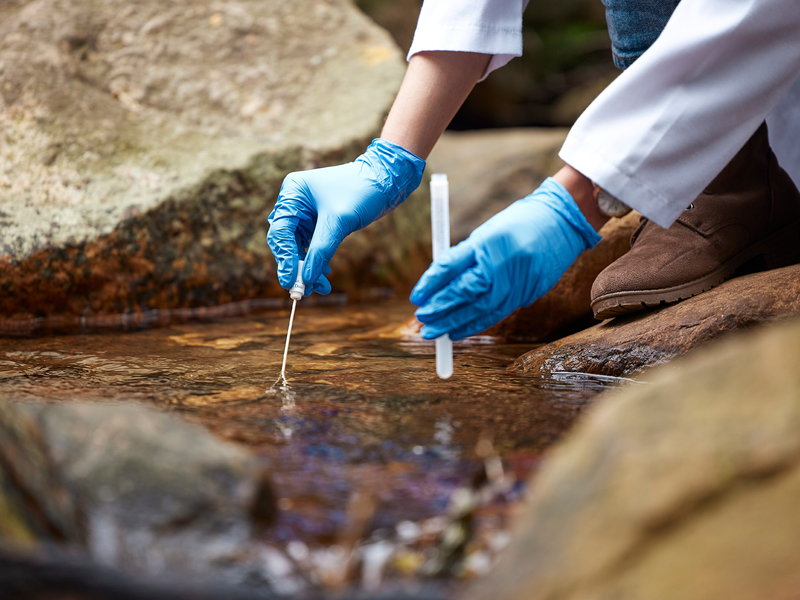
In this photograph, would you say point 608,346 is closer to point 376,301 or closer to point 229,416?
point 229,416

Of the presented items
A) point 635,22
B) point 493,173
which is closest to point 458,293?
point 635,22

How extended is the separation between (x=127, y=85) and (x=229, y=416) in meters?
2.51

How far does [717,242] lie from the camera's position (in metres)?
1.90

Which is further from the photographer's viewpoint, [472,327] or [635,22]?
[635,22]

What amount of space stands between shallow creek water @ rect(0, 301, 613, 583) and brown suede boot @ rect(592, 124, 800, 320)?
32 cm

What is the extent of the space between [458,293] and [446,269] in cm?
6

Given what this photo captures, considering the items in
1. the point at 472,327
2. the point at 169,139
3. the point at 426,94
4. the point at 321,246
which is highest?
the point at 169,139

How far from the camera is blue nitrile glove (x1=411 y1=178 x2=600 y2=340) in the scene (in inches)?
55.1

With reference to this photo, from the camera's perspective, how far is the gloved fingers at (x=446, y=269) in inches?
54.5

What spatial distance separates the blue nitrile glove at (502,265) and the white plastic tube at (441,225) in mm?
22

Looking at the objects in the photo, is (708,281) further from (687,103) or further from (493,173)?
(493,173)

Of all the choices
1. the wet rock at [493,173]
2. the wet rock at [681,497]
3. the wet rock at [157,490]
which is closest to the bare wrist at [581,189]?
the wet rock at [681,497]

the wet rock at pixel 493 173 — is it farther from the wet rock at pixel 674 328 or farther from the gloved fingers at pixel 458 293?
the gloved fingers at pixel 458 293

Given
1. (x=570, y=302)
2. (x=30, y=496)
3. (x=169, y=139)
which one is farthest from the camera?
(x=169, y=139)
